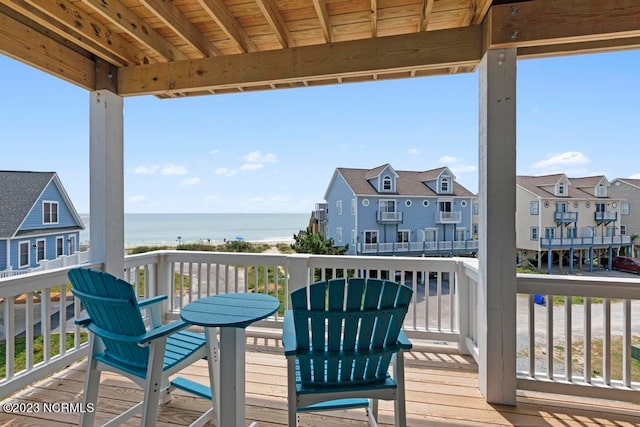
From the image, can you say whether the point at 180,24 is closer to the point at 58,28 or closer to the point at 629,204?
the point at 58,28

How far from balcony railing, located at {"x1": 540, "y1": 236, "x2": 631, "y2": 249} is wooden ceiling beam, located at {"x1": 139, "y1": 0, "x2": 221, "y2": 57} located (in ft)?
10.7

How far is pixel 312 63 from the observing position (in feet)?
8.34

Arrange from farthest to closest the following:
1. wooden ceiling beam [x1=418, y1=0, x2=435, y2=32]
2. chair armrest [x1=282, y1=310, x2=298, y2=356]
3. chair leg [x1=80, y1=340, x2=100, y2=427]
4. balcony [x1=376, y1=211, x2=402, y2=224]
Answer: balcony [x1=376, y1=211, x2=402, y2=224], wooden ceiling beam [x1=418, y1=0, x2=435, y2=32], chair leg [x1=80, y1=340, x2=100, y2=427], chair armrest [x1=282, y1=310, x2=298, y2=356]

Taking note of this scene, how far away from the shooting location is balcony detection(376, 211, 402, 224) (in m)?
4.13

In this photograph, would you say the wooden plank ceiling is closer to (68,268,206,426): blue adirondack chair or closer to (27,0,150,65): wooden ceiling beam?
(27,0,150,65): wooden ceiling beam

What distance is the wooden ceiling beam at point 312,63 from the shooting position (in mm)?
2291

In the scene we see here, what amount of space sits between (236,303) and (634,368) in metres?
2.87

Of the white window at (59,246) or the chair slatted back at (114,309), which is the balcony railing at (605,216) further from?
the white window at (59,246)

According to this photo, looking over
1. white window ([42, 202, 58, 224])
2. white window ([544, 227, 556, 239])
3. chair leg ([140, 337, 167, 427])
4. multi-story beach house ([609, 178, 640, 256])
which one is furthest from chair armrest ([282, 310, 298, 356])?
white window ([42, 202, 58, 224])

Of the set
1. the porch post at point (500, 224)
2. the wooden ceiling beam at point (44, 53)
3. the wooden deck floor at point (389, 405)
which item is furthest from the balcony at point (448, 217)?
the wooden ceiling beam at point (44, 53)

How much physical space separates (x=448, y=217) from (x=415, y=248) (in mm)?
574

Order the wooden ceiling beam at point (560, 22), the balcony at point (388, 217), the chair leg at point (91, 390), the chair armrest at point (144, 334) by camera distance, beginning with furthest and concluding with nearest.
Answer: the balcony at point (388, 217)
the wooden ceiling beam at point (560, 22)
the chair leg at point (91, 390)
the chair armrest at point (144, 334)

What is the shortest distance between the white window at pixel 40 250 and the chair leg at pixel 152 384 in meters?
2.18

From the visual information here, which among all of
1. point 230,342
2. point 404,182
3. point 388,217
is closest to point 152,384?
point 230,342
